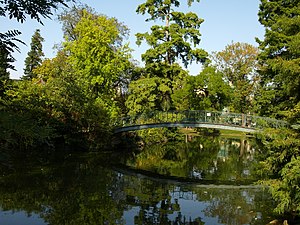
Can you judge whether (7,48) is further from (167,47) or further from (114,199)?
(167,47)

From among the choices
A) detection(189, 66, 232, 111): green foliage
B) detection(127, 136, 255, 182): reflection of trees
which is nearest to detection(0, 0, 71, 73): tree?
detection(127, 136, 255, 182): reflection of trees

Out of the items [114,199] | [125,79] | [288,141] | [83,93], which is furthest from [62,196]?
[125,79]

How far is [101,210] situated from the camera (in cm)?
1125

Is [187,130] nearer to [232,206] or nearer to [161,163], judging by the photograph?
[161,163]

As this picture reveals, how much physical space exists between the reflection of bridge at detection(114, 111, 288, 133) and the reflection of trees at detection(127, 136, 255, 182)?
8.16 feet

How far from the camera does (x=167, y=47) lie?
25656 mm

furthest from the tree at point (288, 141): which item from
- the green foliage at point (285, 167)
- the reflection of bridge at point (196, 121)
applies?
the reflection of bridge at point (196, 121)

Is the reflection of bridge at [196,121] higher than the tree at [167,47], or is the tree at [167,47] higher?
the tree at [167,47]

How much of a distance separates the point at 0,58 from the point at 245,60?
128ft

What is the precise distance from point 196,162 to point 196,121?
2.96 metres

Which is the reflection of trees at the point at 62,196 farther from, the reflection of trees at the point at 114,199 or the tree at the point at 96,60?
the tree at the point at 96,60

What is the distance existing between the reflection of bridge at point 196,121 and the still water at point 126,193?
→ 264 cm

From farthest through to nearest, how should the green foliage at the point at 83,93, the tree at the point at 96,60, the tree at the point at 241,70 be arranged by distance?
the tree at the point at 241,70 < the tree at the point at 96,60 < the green foliage at the point at 83,93

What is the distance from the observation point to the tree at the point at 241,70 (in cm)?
3924
